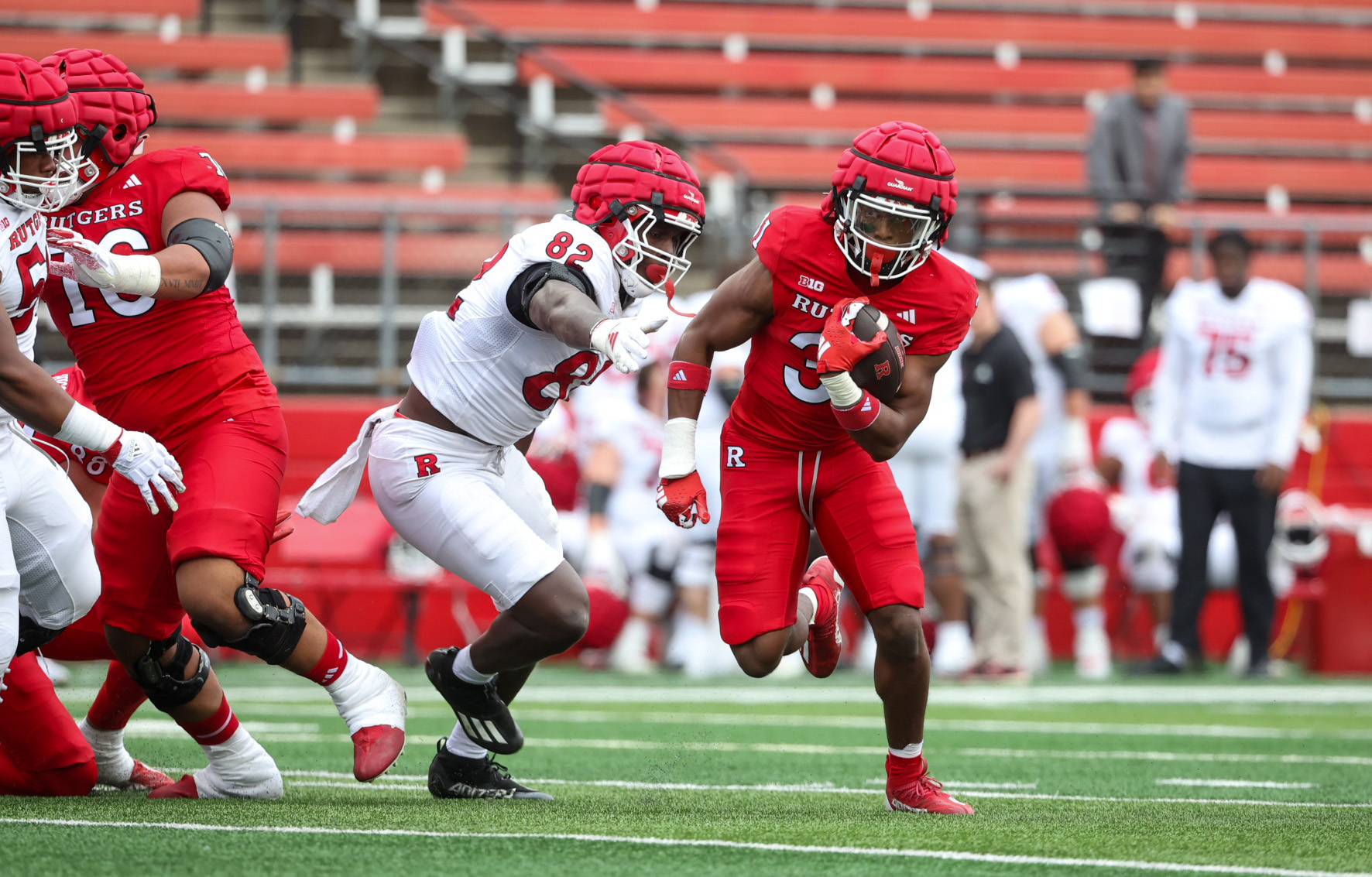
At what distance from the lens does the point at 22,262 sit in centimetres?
397

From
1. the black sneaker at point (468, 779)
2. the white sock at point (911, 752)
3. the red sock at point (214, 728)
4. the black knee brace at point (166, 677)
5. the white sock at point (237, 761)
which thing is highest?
the black knee brace at point (166, 677)

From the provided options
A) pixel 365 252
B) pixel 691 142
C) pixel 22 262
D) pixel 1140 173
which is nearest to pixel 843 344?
pixel 22 262

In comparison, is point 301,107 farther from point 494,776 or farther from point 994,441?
point 494,776

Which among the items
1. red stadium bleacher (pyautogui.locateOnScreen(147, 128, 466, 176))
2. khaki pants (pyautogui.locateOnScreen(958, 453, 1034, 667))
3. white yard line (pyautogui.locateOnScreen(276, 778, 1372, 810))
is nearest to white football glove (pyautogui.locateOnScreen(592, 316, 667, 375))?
white yard line (pyautogui.locateOnScreen(276, 778, 1372, 810))

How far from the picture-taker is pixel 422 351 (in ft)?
14.6

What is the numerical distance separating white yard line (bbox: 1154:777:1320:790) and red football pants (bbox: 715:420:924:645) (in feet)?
4.06

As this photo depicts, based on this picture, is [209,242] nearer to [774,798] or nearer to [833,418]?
[833,418]

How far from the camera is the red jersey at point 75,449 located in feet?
15.6

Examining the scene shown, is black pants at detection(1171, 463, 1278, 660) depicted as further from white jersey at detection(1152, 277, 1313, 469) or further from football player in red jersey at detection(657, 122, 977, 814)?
football player in red jersey at detection(657, 122, 977, 814)

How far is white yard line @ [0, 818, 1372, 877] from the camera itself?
10.5 ft

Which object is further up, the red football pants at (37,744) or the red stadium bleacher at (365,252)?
the red stadium bleacher at (365,252)

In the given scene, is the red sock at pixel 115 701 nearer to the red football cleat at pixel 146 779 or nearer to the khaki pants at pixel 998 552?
the red football cleat at pixel 146 779

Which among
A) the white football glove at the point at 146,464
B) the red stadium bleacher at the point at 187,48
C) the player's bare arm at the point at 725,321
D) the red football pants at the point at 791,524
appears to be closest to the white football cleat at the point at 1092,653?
the red football pants at the point at 791,524

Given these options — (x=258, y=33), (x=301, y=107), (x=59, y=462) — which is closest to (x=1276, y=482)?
(x=59, y=462)
